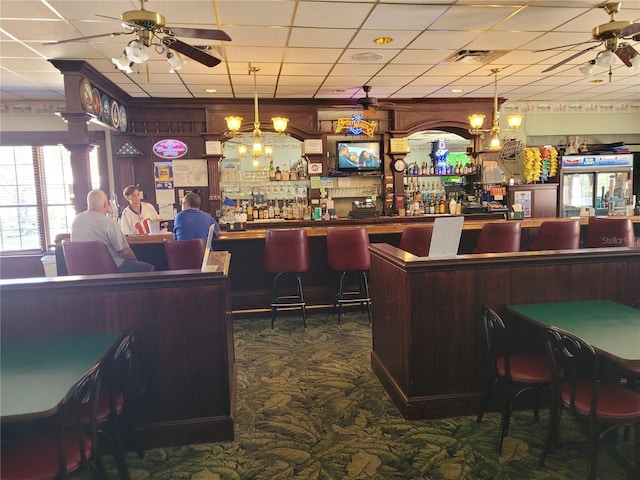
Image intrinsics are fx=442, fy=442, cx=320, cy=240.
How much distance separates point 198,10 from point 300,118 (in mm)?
4294

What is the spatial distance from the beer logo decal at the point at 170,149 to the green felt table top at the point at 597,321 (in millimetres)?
6595

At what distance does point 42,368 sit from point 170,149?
644cm

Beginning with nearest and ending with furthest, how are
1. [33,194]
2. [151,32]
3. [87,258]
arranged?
[151,32] → [87,258] → [33,194]

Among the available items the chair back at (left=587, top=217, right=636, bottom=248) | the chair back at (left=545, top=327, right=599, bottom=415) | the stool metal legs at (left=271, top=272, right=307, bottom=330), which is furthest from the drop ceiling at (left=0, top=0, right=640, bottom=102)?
the chair back at (left=545, top=327, right=599, bottom=415)

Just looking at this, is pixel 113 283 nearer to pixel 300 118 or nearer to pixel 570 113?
pixel 300 118

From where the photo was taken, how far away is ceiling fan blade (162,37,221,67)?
3.50m

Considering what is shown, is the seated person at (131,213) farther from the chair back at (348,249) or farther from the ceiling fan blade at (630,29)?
the ceiling fan blade at (630,29)

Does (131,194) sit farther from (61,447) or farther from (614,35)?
(614,35)

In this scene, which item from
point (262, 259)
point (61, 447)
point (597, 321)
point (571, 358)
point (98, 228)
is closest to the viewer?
point (61, 447)

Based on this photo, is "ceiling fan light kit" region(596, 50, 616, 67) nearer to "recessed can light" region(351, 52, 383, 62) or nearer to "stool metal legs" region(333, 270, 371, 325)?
"recessed can light" region(351, 52, 383, 62)

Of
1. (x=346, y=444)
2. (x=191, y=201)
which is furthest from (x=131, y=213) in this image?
(x=346, y=444)

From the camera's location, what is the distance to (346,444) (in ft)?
9.10

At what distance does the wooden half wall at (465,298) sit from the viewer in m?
2.95

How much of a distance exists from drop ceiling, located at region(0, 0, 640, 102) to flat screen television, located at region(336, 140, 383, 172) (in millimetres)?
1088
